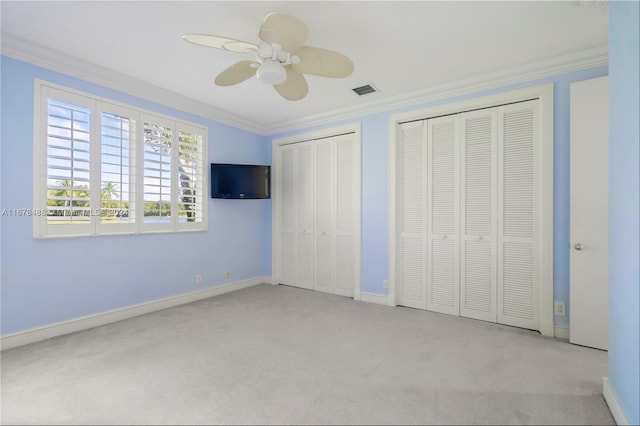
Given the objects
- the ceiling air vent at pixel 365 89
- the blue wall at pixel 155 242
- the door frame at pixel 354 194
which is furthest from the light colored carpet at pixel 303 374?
the ceiling air vent at pixel 365 89

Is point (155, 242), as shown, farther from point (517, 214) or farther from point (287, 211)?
point (517, 214)

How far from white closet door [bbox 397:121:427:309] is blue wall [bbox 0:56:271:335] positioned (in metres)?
2.34

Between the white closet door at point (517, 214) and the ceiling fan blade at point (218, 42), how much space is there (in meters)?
2.57

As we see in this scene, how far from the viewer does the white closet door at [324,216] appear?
14.2 feet

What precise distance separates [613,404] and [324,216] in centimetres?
329

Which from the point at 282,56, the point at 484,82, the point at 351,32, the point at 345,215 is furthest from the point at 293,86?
the point at 345,215

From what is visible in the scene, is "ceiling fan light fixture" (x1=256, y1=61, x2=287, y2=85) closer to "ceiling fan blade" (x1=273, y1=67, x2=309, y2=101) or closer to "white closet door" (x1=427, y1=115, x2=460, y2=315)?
"ceiling fan blade" (x1=273, y1=67, x2=309, y2=101)

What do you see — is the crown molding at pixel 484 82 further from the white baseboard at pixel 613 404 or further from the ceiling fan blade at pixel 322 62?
the white baseboard at pixel 613 404

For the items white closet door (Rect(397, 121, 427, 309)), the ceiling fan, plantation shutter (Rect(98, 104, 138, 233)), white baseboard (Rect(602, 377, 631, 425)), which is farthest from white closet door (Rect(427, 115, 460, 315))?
plantation shutter (Rect(98, 104, 138, 233))

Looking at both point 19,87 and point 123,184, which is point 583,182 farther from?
point 19,87

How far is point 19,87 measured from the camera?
8.43 ft

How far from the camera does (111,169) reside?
3.15 metres

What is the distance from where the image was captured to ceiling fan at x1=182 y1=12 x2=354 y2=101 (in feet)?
5.95

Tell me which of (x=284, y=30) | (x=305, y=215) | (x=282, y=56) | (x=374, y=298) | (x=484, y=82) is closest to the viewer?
(x=284, y=30)
